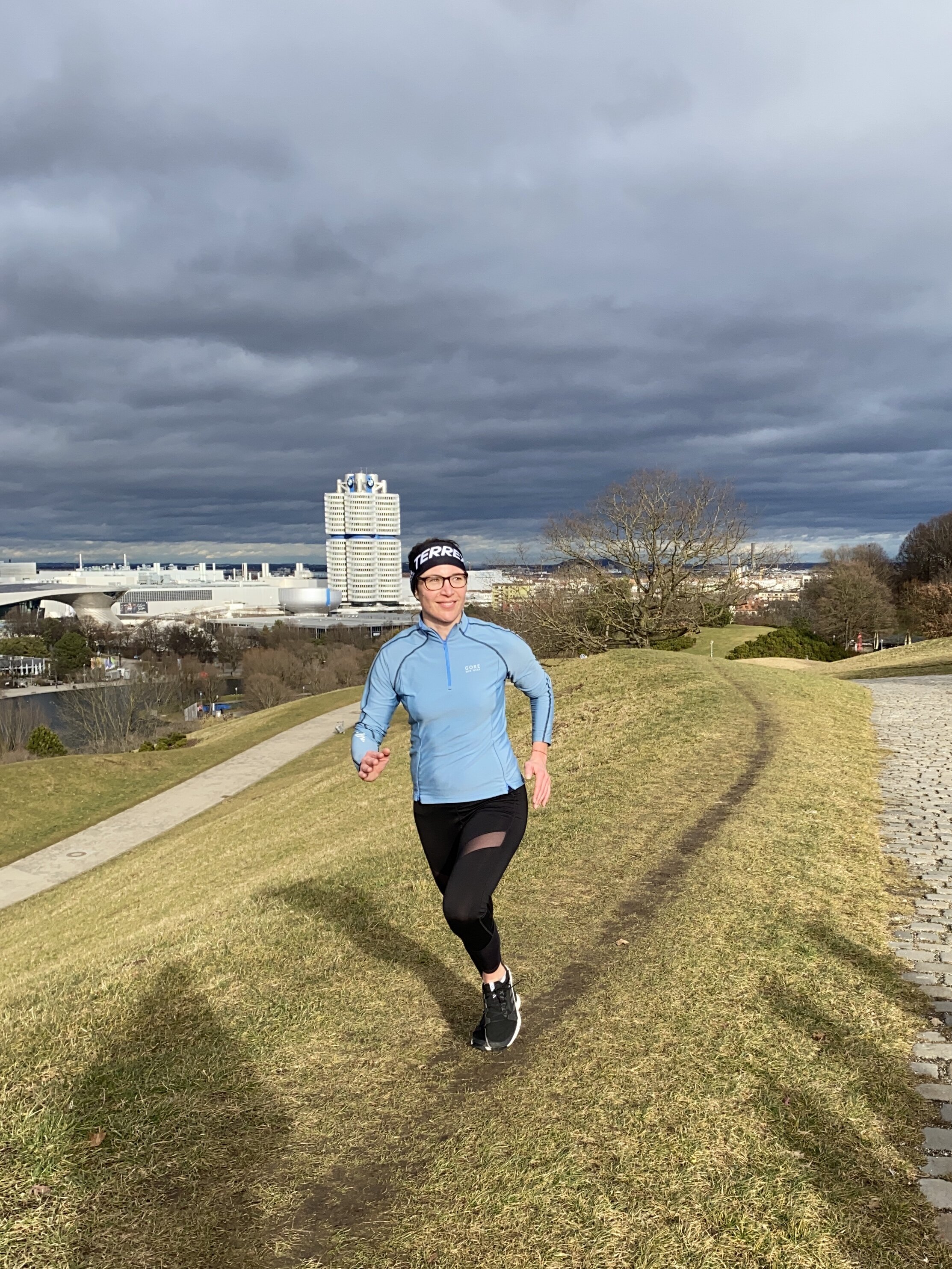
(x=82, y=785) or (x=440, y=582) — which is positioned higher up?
(x=440, y=582)

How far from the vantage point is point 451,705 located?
3.61m

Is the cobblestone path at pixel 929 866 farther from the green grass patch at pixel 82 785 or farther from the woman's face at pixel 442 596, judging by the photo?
the green grass patch at pixel 82 785

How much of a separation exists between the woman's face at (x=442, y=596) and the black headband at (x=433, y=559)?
16mm

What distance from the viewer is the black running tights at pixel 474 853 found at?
3.46 m

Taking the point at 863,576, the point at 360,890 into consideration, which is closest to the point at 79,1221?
the point at 360,890

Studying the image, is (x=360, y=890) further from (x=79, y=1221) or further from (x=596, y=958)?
(x=79, y=1221)

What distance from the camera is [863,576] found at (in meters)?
54.8

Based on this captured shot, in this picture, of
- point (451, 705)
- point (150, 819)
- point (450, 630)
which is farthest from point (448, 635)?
point (150, 819)

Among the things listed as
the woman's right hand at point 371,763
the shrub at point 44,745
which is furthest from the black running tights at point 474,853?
the shrub at point 44,745

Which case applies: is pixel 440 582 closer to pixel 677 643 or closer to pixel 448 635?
pixel 448 635

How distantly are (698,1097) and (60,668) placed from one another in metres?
97.0

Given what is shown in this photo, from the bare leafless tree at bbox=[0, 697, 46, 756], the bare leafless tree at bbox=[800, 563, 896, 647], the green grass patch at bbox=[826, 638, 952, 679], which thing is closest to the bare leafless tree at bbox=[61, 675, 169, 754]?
the bare leafless tree at bbox=[0, 697, 46, 756]

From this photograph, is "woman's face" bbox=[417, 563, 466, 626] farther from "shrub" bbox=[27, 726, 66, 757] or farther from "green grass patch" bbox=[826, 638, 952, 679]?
"shrub" bbox=[27, 726, 66, 757]

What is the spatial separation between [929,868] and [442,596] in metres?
5.05
